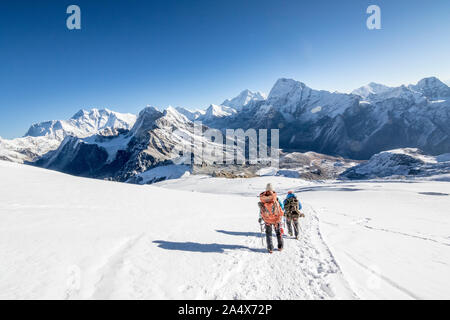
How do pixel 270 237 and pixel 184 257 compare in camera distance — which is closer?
pixel 184 257

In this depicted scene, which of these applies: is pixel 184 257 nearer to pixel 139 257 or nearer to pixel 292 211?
pixel 139 257

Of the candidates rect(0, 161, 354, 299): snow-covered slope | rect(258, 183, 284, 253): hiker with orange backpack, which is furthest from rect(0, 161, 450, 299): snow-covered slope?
rect(258, 183, 284, 253): hiker with orange backpack

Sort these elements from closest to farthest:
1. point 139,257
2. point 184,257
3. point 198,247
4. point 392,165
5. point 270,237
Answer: point 139,257, point 184,257, point 270,237, point 198,247, point 392,165

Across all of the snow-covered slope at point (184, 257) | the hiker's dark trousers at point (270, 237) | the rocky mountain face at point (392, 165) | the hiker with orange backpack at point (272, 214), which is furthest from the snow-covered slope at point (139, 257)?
the rocky mountain face at point (392, 165)

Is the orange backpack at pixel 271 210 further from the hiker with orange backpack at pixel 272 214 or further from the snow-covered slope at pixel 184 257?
the snow-covered slope at pixel 184 257

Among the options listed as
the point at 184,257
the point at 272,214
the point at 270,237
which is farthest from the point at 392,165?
the point at 184,257

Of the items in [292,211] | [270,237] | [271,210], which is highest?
[271,210]

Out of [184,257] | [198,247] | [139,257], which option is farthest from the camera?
[198,247]

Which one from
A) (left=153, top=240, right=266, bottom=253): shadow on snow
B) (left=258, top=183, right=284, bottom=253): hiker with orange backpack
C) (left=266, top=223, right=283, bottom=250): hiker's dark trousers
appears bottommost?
(left=153, top=240, right=266, bottom=253): shadow on snow

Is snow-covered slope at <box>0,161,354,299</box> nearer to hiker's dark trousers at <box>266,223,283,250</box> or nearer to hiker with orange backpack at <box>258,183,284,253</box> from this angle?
hiker's dark trousers at <box>266,223,283,250</box>
